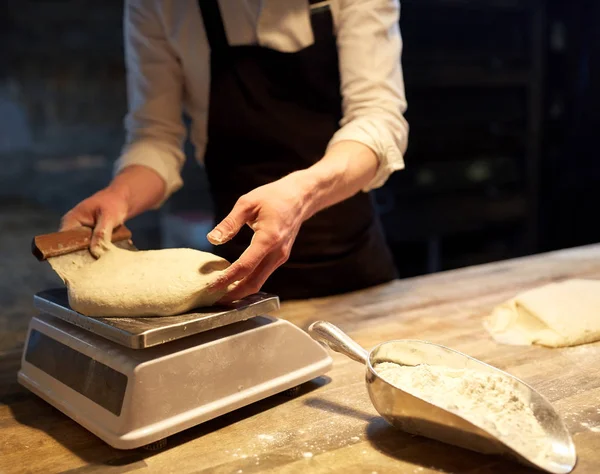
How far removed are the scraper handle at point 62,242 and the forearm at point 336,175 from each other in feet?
1.26

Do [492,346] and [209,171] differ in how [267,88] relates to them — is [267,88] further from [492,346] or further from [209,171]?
[492,346]

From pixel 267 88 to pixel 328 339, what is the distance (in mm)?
754

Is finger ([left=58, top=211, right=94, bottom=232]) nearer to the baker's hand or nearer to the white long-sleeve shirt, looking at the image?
the white long-sleeve shirt

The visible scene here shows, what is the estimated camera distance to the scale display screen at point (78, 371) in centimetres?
87

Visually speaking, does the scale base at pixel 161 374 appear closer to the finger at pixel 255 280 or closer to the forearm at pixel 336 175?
the finger at pixel 255 280

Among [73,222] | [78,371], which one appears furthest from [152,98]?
[78,371]

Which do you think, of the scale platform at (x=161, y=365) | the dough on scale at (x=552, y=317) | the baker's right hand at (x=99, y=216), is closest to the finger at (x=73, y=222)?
the baker's right hand at (x=99, y=216)

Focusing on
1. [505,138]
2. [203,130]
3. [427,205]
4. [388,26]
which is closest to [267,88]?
[203,130]

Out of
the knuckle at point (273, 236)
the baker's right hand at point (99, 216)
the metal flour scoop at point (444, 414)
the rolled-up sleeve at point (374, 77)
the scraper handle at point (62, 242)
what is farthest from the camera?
the rolled-up sleeve at point (374, 77)

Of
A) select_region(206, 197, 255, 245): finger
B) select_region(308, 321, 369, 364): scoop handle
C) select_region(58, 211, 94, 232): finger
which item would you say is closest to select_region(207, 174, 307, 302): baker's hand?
select_region(206, 197, 255, 245): finger

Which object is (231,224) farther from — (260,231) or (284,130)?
(284,130)

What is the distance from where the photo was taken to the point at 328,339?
0.96m

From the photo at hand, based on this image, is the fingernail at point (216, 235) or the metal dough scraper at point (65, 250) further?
the metal dough scraper at point (65, 250)

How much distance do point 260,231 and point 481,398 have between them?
394 mm
